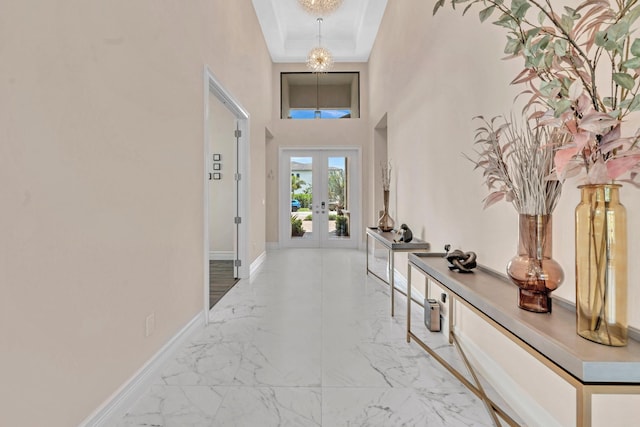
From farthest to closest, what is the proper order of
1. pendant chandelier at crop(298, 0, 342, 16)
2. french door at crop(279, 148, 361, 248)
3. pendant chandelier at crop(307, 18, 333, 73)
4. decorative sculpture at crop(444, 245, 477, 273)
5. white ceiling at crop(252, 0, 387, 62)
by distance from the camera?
french door at crop(279, 148, 361, 248) < pendant chandelier at crop(307, 18, 333, 73) < white ceiling at crop(252, 0, 387, 62) < pendant chandelier at crop(298, 0, 342, 16) < decorative sculpture at crop(444, 245, 477, 273)

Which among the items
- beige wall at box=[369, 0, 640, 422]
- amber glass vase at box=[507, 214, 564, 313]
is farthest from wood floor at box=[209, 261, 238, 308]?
amber glass vase at box=[507, 214, 564, 313]

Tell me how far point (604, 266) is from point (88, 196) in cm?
209

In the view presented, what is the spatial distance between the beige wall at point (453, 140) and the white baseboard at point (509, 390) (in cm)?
6

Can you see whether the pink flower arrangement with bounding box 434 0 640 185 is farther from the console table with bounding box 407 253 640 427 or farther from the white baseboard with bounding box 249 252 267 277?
the white baseboard with bounding box 249 252 267 277

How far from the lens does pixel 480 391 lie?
1.72m

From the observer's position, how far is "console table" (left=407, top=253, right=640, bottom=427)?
85cm

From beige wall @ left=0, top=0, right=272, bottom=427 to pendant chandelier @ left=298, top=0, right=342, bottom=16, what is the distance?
2.64 m

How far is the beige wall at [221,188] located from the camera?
21.0 feet

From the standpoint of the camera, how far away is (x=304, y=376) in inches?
82.2

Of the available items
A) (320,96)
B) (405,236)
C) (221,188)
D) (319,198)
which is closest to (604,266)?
(405,236)

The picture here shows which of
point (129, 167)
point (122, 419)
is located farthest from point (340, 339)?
point (129, 167)

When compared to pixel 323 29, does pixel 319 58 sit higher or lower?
lower

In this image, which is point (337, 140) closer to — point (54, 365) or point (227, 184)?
point (227, 184)

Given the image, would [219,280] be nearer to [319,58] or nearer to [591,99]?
[319,58]
